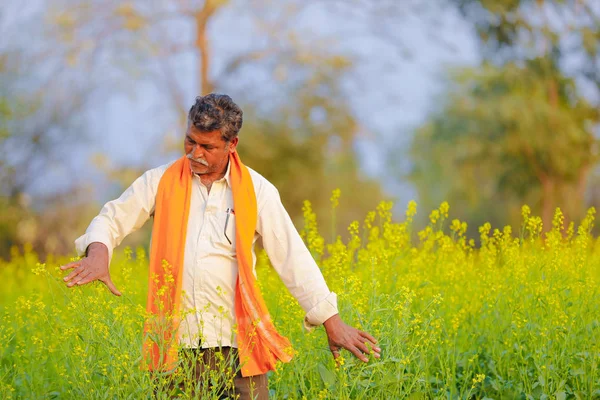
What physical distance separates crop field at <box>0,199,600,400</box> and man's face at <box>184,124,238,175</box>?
28.3 inches

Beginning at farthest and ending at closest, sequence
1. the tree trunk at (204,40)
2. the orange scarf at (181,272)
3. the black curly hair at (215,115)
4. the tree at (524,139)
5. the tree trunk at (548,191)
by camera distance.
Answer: the tree trunk at (548,191) → the tree at (524,139) → the tree trunk at (204,40) → the orange scarf at (181,272) → the black curly hair at (215,115)

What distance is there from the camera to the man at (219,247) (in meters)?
3.63

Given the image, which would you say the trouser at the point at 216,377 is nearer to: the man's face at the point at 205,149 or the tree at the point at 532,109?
the man's face at the point at 205,149

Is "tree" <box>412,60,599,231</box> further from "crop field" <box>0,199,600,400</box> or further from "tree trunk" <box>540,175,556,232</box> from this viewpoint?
"crop field" <box>0,199,600,400</box>

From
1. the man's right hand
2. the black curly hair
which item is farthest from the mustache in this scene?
the man's right hand

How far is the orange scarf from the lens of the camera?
3.67m

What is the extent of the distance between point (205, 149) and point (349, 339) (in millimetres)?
1034

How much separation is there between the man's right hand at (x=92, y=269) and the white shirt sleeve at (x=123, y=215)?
55 millimetres

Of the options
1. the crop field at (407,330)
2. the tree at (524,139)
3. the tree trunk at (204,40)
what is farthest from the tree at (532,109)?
the crop field at (407,330)

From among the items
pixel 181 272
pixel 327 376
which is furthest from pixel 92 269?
pixel 327 376

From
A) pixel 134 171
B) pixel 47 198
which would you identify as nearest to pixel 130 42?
pixel 134 171

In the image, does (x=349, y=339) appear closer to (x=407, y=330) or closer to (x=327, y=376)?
(x=327, y=376)

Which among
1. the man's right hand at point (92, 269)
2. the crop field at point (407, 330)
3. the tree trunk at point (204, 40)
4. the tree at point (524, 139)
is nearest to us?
the man's right hand at point (92, 269)

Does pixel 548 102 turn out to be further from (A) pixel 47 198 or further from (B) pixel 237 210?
(B) pixel 237 210
